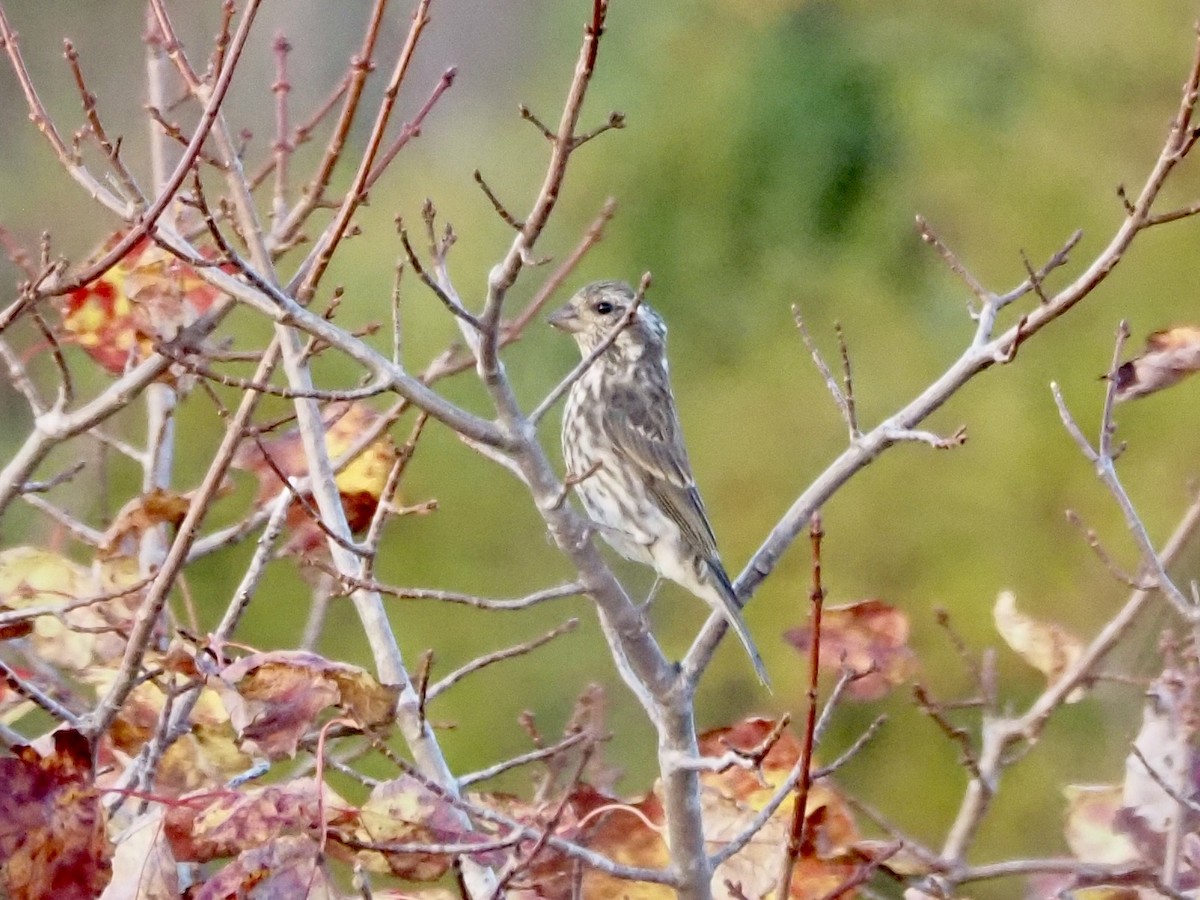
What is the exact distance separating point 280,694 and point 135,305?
100 cm

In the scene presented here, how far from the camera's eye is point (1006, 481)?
8.35 metres

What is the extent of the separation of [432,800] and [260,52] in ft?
39.5

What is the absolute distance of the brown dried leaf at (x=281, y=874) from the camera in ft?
6.62

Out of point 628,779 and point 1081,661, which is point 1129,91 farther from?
point 1081,661

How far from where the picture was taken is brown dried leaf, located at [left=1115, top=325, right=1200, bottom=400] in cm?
268

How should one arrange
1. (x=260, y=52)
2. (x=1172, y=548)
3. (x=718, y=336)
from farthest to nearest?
1. (x=260, y=52)
2. (x=718, y=336)
3. (x=1172, y=548)

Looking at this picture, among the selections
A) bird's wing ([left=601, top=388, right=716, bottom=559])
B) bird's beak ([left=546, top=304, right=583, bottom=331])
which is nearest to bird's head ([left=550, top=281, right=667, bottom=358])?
bird's beak ([left=546, top=304, right=583, bottom=331])

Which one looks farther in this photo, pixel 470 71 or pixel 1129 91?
pixel 470 71

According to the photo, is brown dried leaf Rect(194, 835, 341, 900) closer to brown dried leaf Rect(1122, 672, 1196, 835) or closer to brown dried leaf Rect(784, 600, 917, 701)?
brown dried leaf Rect(784, 600, 917, 701)

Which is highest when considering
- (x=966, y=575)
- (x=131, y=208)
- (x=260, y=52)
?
(x=260, y=52)

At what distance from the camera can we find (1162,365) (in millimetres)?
2691

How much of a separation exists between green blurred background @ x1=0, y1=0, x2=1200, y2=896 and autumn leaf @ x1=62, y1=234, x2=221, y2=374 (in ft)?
16.5

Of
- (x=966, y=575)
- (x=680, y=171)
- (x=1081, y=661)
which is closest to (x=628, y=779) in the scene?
(x=966, y=575)

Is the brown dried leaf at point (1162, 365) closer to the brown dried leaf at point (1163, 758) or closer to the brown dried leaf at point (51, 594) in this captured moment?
the brown dried leaf at point (1163, 758)
